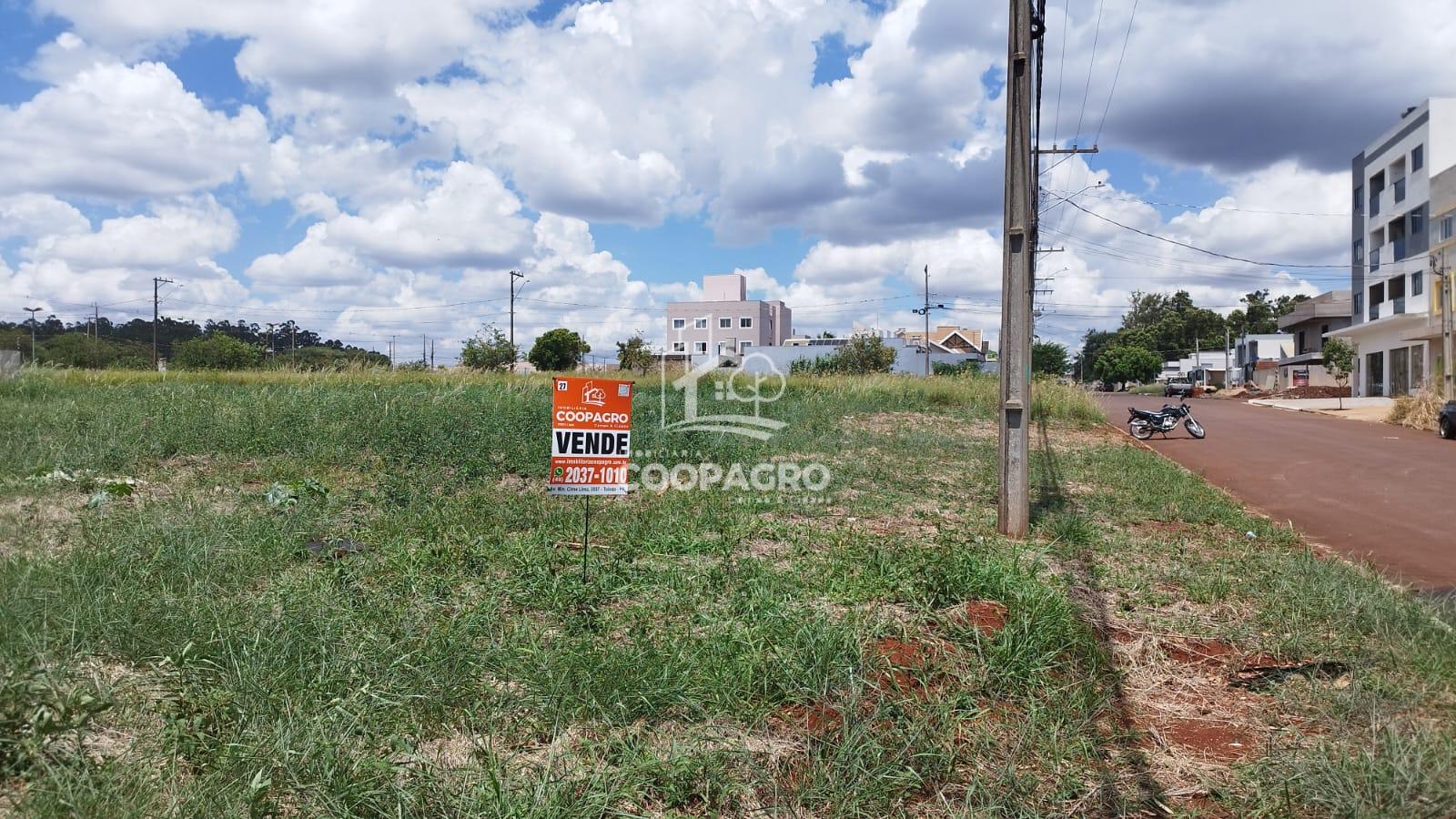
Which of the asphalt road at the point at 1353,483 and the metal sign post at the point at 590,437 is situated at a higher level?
the metal sign post at the point at 590,437

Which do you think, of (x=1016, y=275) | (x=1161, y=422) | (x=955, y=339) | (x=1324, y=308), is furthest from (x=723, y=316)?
(x=1016, y=275)

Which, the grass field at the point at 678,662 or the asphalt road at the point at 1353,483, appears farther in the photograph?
the asphalt road at the point at 1353,483

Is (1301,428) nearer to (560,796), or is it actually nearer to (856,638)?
(856,638)

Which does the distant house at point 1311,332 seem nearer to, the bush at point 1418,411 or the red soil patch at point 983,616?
the bush at point 1418,411

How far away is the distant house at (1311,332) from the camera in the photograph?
5403 centimetres

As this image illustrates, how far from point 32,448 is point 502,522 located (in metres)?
5.84

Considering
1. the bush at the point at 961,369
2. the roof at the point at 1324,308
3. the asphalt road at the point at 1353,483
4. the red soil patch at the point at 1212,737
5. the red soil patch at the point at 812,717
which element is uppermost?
the roof at the point at 1324,308

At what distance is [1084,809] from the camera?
10.7 ft

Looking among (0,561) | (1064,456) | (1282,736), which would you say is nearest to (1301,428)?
(1064,456)

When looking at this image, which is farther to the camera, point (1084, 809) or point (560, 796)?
point (1084, 809)

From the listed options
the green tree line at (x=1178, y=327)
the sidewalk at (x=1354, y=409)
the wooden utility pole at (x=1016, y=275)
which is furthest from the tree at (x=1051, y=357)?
the wooden utility pole at (x=1016, y=275)

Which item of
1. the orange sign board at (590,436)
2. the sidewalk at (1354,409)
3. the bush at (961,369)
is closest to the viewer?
the orange sign board at (590,436)

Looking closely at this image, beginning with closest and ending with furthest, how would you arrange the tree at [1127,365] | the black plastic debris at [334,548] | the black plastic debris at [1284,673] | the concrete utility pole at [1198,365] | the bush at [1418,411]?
the black plastic debris at [1284,673] → the black plastic debris at [334,548] → the bush at [1418,411] → the tree at [1127,365] → the concrete utility pole at [1198,365]

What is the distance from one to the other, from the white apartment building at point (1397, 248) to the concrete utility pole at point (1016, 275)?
34631 mm
